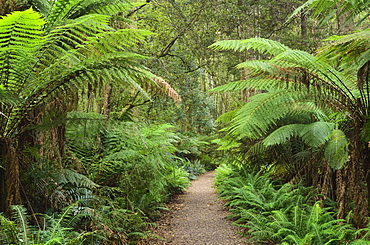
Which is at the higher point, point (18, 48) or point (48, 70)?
point (18, 48)

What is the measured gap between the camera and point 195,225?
493cm

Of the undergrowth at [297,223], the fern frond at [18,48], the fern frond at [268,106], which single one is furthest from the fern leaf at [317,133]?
the fern frond at [18,48]

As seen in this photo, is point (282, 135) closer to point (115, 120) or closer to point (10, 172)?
point (115, 120)

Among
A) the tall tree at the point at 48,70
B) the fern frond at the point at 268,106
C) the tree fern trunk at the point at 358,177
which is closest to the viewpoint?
the tall tree at the point at 48,70

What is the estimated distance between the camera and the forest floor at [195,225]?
4084mm

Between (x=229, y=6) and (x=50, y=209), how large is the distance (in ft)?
24.9

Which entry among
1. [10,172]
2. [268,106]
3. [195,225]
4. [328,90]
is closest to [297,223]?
[268,106]

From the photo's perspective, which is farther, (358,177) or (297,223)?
(297,223)

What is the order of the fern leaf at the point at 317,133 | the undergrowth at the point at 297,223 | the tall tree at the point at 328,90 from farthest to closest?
the fern leaf at the point at 317,133
the undergrowth at the point at 297,223
the tall tree at the point at 328,90

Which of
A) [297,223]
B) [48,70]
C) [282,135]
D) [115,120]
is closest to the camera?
[48,70]

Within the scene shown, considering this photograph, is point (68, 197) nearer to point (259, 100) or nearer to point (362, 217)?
point (259, 100)

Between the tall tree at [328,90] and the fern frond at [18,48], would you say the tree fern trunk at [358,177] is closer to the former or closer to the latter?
the tall tree at [328,90]

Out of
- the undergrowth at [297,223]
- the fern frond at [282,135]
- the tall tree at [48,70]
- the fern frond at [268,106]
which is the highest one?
the tall tree at [48,70]

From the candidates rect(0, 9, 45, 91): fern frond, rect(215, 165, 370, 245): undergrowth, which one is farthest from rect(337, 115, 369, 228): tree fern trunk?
rect(0, 9, 45, 91): fern frond
